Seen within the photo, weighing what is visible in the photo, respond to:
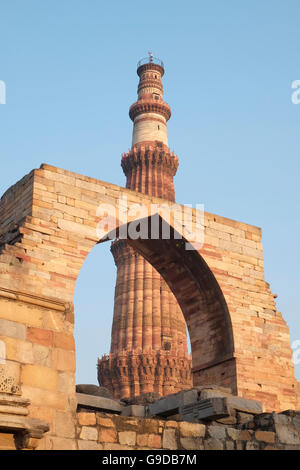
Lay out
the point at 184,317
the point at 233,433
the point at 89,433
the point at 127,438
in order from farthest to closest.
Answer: the point at 184,317, the point at 233,433, the point at 127,438, the point at 89,433

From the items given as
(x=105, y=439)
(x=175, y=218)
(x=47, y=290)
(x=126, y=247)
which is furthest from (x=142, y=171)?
(x=105, y=439)

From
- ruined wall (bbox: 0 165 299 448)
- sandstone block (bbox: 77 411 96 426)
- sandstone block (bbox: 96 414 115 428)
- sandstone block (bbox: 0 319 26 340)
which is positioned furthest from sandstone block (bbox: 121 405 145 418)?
sandstone block (bbox: 0 319 26 340)

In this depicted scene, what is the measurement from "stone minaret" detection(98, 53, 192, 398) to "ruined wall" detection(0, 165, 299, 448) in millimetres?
12037

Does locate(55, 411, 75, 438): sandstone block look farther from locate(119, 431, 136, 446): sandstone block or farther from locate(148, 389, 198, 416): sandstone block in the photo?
locate(148, 389, 198, 416): sandstone block

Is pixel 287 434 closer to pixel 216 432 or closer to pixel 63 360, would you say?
pixel 216 432

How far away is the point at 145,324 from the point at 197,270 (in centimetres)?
1282

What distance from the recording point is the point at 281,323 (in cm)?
1216

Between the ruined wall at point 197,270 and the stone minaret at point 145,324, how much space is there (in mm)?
12037

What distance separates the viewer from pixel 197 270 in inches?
476

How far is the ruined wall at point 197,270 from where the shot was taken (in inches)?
387

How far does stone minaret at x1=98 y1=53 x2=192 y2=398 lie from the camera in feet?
78.8

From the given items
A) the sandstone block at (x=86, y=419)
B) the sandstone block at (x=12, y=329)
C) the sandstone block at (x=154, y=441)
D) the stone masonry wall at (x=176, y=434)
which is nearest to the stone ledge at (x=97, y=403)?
the stone masonry wall at (x=176, y=434)

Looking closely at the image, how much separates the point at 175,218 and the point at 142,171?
16.3 metres

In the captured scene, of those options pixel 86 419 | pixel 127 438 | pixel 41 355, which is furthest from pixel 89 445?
pixel 41 355
